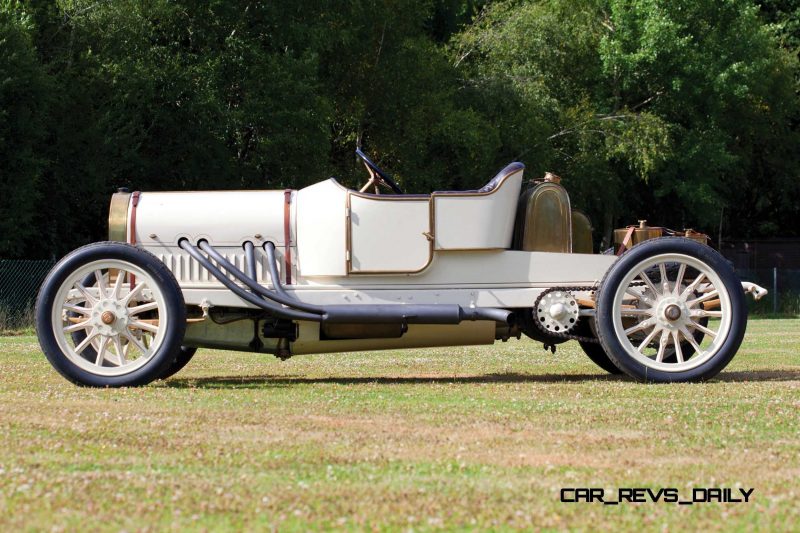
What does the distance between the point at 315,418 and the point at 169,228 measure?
365 centimetres

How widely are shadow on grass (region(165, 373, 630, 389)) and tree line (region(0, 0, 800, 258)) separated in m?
18.5

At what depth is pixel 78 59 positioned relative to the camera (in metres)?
36.0

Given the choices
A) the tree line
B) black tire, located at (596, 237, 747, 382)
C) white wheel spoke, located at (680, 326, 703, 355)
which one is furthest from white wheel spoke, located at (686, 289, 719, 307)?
the tree line

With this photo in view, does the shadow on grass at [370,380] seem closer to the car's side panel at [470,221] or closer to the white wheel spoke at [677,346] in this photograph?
the white wheel spoke at [677,346]

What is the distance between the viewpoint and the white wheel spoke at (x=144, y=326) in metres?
11.5

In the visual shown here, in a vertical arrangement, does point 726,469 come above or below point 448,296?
below

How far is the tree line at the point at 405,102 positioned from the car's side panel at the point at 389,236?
66.2 feet

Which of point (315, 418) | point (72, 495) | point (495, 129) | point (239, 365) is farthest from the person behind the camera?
point (495, 129)

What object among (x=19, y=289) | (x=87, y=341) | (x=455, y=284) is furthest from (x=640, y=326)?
(x=19, y=289)

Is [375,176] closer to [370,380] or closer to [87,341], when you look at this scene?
[370,380]

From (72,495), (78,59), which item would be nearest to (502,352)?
(72,495)

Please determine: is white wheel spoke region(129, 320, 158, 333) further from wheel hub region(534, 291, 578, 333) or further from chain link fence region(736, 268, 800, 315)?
chain link fence region(736, 268, 800, 315)

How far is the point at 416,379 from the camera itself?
1310 cm

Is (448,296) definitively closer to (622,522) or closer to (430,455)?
(430,455)
